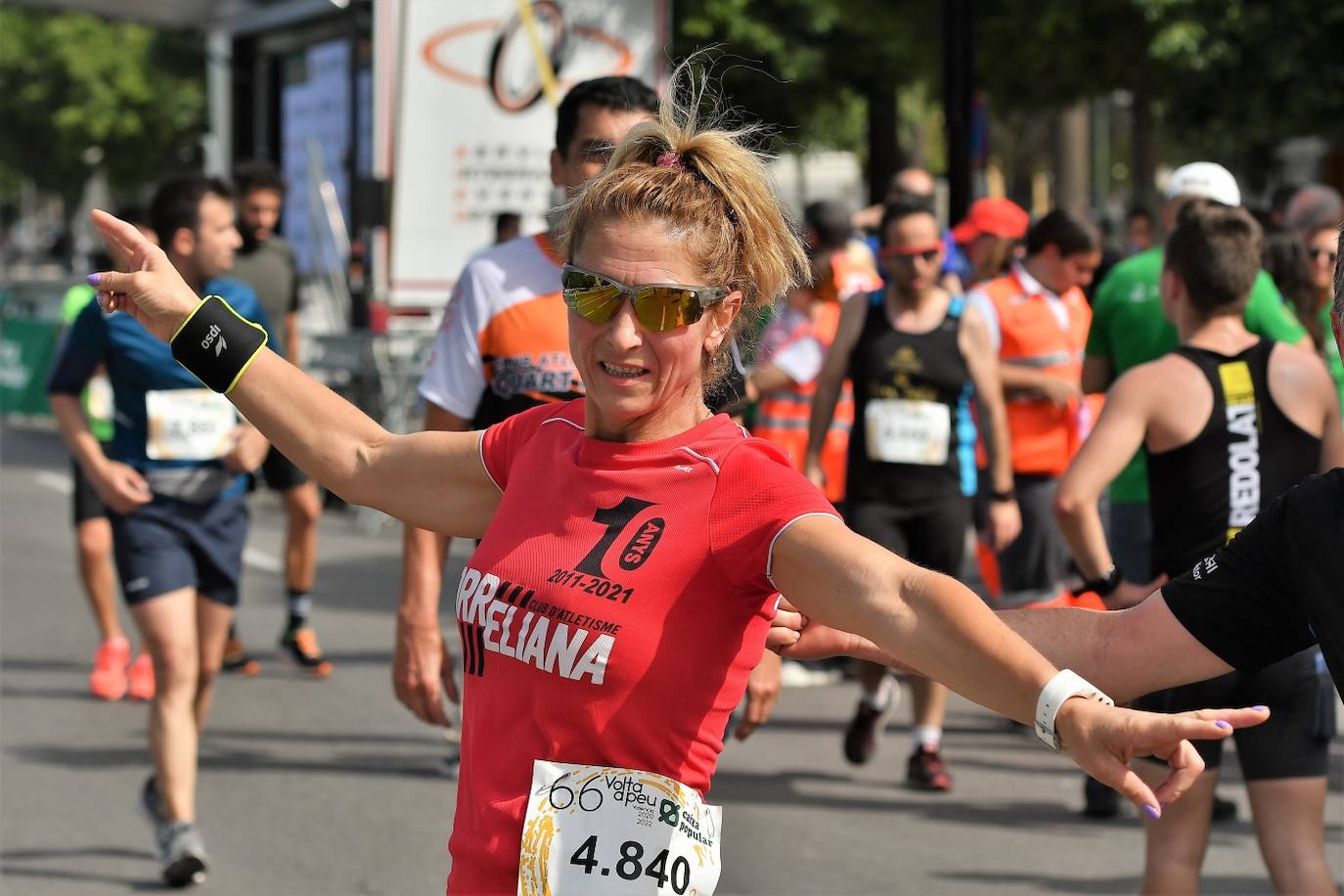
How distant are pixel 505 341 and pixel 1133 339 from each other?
280cm

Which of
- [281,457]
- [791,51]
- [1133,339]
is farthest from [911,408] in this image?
[791,51]

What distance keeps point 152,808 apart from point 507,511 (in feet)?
11.5

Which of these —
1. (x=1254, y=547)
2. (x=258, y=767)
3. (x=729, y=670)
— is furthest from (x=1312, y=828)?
(x=258, y=767)

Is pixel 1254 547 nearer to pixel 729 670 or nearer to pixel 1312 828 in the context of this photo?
pixel 729 670

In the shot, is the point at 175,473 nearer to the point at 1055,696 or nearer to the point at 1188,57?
the point at 1055,696

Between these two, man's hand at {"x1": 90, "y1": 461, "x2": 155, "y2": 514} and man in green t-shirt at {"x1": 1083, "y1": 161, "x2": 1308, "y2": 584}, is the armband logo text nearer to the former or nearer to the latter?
man's hand at {"x1": 90, "y1": 461, "x2": 155, "y2": 514}

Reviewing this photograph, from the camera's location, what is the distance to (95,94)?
2363 inches

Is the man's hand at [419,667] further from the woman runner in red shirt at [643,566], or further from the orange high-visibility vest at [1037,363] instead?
the orange high-visibility vest at [1037,363]

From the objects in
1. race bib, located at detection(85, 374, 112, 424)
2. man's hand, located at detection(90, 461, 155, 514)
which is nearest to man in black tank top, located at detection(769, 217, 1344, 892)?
man's hand, located at detection(90, 461, 155, 514)

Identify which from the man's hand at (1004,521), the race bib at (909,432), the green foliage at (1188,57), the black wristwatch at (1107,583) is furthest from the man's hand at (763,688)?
the green foliage at (1188,57)

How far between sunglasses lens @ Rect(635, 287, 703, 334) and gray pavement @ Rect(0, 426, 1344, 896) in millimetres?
3463

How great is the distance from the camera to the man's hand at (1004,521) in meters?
7.40

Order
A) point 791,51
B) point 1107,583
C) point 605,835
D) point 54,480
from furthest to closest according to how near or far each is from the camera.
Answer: point 791,51 < point 54,480 < point 1107,583 < point 605,835

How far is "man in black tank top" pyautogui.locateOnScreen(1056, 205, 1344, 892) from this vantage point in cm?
434
